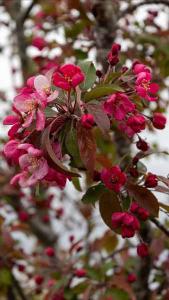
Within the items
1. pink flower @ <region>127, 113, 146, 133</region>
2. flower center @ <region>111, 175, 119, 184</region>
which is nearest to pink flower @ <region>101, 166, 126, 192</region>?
flower center @ <region>111, 175, 119, 184</region>

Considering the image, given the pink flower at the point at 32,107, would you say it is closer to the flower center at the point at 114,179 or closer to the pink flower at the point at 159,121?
the flower center at the point at 114,179

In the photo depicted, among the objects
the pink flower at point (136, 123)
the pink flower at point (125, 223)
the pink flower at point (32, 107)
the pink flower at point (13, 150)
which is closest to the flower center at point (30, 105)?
the pink flower at point (32, 107)

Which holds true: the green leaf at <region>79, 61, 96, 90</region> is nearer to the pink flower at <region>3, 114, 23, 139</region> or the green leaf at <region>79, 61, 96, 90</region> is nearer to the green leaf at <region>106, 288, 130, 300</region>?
the pink flower at <region>3, 114, 23, 139</region>

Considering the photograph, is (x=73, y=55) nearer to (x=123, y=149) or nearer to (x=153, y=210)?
(x=123, y=149)

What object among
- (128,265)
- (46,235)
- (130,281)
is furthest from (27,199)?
(130,281)

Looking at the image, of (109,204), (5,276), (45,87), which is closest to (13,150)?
(45,87)
